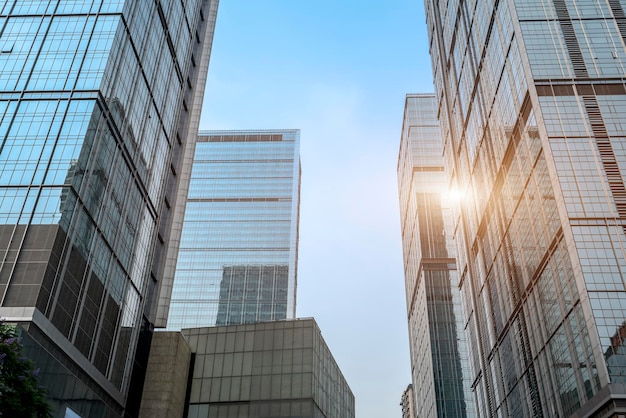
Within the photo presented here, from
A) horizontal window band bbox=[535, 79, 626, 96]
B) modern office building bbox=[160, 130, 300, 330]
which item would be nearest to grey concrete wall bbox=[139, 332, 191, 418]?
horizontal window band bbox=[535, 79, 626, 96]

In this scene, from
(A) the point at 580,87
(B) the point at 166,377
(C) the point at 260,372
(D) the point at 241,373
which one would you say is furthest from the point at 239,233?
(A) the point at 580,87

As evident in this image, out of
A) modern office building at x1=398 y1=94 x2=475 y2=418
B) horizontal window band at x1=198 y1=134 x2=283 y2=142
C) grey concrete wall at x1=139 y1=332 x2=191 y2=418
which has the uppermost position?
horizontal window band at x1=198 y1=134 x2=283 y2=142

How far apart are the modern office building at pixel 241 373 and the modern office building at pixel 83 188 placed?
325cm

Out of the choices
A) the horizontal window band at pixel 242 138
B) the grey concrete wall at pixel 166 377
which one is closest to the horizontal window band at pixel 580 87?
the grey concrete wall at pixel 166 377

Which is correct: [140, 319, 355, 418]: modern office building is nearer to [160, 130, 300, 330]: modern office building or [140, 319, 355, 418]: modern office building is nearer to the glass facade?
the glass facade

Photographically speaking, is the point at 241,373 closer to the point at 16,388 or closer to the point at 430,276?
the point at 16,388

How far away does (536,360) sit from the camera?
189ft

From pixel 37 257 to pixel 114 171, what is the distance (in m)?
14.4

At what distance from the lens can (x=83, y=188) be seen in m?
50.9

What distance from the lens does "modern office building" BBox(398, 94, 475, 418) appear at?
430ft

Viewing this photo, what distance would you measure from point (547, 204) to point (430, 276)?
90250mm

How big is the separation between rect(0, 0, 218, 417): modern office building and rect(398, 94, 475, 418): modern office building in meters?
77.0

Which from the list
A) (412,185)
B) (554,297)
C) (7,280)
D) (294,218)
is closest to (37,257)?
(7,280)

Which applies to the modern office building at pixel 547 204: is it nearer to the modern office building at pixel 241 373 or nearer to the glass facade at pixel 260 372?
the glass facade at pixel 260 372
